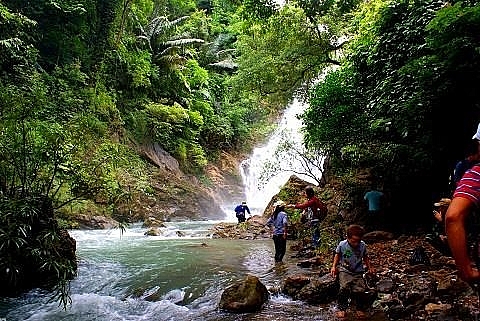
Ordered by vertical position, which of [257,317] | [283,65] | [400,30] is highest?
[283,65]

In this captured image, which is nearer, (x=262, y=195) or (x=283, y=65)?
(x=283, y=65)

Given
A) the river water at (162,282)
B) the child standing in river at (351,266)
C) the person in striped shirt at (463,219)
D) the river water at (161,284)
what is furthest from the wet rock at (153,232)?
the person in striped shirt at (463,219)

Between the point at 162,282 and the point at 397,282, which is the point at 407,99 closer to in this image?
the point at 397,282

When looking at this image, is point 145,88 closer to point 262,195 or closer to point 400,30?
point 262,195

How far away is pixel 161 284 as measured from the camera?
8148 millimetres

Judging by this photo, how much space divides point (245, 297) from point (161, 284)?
241cm

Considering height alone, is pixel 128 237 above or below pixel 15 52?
below

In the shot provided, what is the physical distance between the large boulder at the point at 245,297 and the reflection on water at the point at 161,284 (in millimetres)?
133

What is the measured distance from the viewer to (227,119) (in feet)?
107

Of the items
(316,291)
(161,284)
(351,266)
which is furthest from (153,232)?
(351,266)

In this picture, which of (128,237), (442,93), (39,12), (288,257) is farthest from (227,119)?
(442,93)

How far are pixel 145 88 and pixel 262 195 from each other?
11.0m

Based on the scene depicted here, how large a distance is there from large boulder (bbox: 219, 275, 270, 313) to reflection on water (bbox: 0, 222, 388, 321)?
13 cm

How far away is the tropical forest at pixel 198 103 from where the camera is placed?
→ 7598 mm
